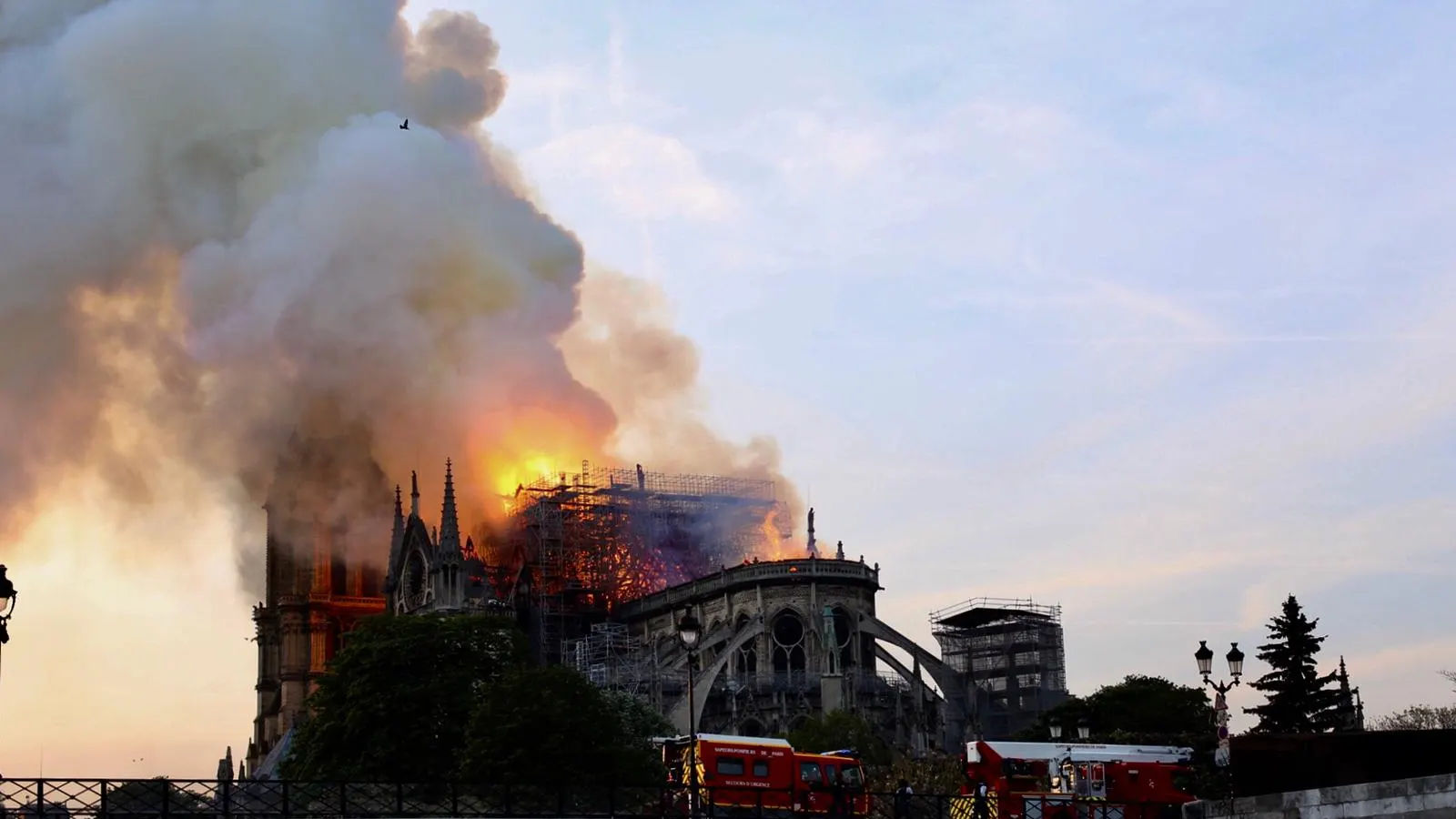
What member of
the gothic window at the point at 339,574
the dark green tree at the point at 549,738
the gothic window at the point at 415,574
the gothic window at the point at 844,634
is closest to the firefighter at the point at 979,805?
the dark green tree at the point at 549,738

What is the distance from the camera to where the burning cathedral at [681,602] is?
346 ft

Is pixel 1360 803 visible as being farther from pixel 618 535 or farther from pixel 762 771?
pixel 618 535

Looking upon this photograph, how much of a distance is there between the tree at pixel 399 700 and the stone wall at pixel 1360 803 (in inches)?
1293

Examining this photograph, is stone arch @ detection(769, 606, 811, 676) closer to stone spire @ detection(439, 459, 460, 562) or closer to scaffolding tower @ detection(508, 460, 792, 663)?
scaffolding tower @ detection(508, 460, 792, 663)

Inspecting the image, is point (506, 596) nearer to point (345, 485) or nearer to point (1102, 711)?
point (345, 485)

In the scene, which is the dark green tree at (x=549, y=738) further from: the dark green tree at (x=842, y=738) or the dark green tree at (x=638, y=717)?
the dark green tree at (x=842, y=738)

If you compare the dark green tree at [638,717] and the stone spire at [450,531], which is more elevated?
the stone spire at [450,531]

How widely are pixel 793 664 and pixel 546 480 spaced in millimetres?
20060

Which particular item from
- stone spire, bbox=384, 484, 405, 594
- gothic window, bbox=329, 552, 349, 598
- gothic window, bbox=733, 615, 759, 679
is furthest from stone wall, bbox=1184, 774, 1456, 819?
gothic window, bbox=329, 552, 349, 598

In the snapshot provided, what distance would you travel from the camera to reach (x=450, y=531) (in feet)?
382

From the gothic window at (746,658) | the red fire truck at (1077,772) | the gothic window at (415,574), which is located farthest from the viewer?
the gothic window at (415,574)

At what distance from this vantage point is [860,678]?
106m

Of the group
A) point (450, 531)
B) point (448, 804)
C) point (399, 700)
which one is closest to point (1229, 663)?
point (448, 804)

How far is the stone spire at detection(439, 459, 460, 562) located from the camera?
382 ft
